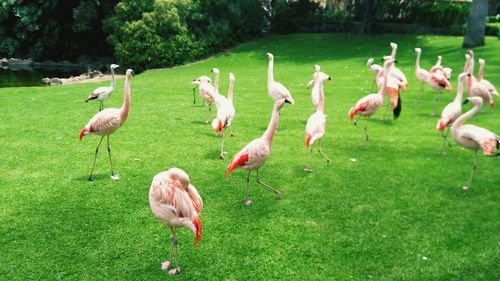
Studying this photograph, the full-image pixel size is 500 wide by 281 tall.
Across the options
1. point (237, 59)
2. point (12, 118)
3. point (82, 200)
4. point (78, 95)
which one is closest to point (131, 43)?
point (237, 59)

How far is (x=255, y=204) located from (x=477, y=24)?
70.2 feet

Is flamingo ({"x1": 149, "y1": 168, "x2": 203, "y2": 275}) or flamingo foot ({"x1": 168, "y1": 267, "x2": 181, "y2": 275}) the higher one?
flamingo ({"x1": 149, "y1": 168, "x2": 203, "y2": 275})

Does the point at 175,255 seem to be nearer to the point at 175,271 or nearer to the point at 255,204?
the point at 175,271

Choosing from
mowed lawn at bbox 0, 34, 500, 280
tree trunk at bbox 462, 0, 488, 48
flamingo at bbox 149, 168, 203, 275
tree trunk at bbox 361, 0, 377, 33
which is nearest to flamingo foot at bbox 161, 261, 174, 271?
mowed lawn at bbox 0, 34, 500, 280

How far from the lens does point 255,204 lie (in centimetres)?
666

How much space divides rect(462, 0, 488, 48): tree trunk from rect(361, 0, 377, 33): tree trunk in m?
7.23

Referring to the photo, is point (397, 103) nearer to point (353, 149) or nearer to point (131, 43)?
point (353, 149)

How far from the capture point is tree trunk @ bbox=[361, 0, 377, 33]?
28766mm

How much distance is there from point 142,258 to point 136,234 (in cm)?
56

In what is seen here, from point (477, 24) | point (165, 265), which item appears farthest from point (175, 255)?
point (477, 24)

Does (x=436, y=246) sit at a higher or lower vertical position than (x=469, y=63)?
lower

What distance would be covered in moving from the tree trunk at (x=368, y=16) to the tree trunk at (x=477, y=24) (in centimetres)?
723

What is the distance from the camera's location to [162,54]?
25.7 m

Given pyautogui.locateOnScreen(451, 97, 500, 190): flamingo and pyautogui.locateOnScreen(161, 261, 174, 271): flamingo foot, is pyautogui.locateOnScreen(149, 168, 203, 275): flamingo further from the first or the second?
pyautogui.locateOnScreen(451, 97, 500, 190): flamingo
